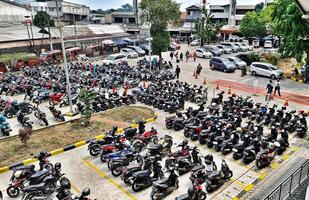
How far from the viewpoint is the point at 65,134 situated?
47.3ft

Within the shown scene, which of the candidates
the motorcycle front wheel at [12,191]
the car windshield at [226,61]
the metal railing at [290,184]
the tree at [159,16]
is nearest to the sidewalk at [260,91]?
the car windshield at [226,61]

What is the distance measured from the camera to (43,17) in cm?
4172

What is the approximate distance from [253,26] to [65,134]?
41432 millimetres

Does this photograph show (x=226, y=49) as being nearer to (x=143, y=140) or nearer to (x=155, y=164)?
(x=143, y=140)

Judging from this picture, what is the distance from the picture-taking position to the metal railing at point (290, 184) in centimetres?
783

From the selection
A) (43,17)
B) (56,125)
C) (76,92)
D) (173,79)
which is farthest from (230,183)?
(43,17)

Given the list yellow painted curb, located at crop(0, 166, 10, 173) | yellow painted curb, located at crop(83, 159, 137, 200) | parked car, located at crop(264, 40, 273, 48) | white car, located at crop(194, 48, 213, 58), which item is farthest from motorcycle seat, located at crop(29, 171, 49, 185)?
parked car, located at crop(264, 40, 273, 48)

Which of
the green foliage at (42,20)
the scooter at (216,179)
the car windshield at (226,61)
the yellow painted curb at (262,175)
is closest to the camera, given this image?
the scooter at (216,179)

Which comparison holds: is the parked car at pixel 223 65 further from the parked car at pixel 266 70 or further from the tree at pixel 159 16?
the tree at pixel 159 16

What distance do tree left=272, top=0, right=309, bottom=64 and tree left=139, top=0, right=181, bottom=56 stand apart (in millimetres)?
10033

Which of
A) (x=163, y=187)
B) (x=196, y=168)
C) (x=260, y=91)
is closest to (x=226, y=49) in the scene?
(x=260, y=91)

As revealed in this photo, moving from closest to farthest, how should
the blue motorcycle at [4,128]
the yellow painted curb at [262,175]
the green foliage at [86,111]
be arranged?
the yellow painted curb at [262,175], the blue motorcycle at [4,128], the green foliage at [86,111]

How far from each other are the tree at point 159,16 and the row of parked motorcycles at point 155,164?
18.1 m

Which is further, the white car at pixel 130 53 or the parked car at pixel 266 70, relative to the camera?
the white car at pixel 130 53
